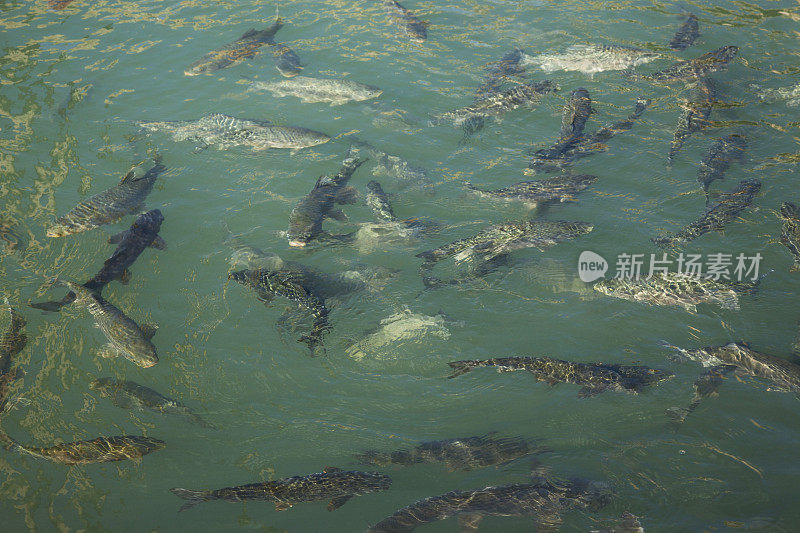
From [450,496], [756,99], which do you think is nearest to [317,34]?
[756,99]

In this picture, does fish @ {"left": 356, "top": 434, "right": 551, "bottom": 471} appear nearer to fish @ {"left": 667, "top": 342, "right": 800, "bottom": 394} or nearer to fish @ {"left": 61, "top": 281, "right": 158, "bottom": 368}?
fish @ {"left": 667, "top": 342, "right": 800, "bottom": 394}

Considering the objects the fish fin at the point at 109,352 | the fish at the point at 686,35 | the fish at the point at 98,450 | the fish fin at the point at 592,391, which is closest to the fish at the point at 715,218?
the fish fin at the point at 592,391

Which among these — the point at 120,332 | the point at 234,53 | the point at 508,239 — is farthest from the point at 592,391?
the point at 234,53

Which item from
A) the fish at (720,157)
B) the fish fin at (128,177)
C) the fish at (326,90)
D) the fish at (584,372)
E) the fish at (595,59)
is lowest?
the fish at (584,372)

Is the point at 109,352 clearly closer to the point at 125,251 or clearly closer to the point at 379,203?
the point at 125,251

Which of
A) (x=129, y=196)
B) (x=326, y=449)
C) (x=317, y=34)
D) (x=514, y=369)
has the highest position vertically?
(x=317, y=34)

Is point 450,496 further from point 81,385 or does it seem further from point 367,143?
point 367,143

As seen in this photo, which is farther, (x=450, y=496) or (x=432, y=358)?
(x=432, y=358)

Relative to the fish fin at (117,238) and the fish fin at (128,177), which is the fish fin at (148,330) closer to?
the fish fin at (117,238)
